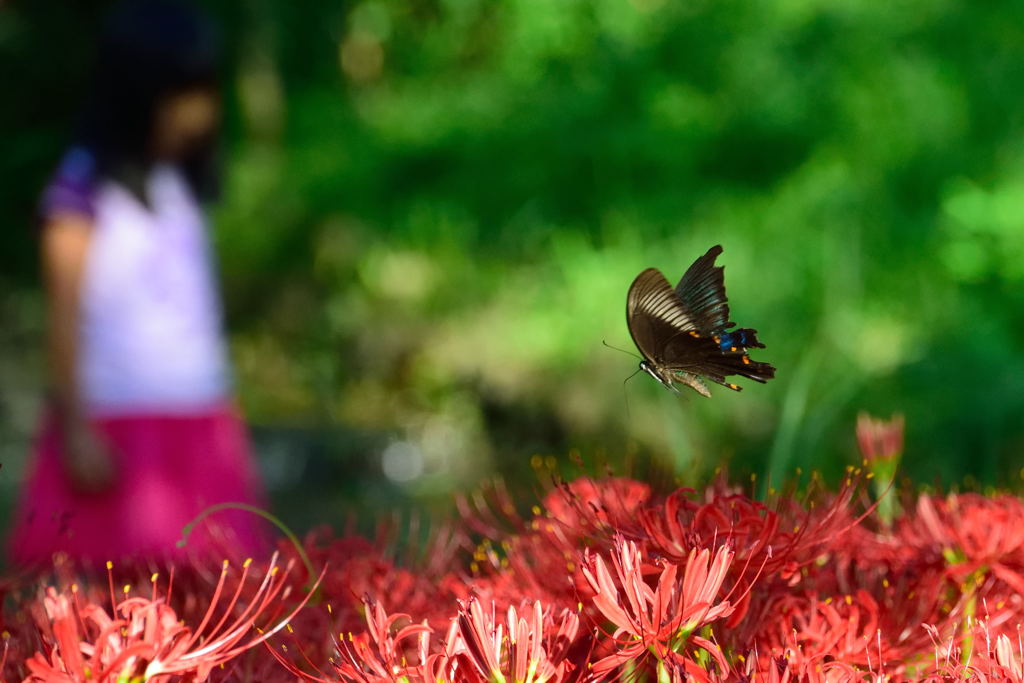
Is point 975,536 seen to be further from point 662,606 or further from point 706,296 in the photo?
point 662,606

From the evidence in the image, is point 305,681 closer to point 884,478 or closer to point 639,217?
point 884,478

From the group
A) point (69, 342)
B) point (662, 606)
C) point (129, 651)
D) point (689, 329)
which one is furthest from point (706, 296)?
point (69, 342)

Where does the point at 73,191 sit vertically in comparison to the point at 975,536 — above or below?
above


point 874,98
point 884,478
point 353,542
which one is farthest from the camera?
point 874,98

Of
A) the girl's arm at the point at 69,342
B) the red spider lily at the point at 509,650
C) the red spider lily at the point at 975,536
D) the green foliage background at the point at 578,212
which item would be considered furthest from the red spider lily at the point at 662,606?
the green foliage background at the point at 578,212

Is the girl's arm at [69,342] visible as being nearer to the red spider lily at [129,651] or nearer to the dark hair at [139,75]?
the dark hair at [139,75]

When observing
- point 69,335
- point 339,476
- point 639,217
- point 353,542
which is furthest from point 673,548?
point 339,476

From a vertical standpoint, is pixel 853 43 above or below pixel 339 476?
above
